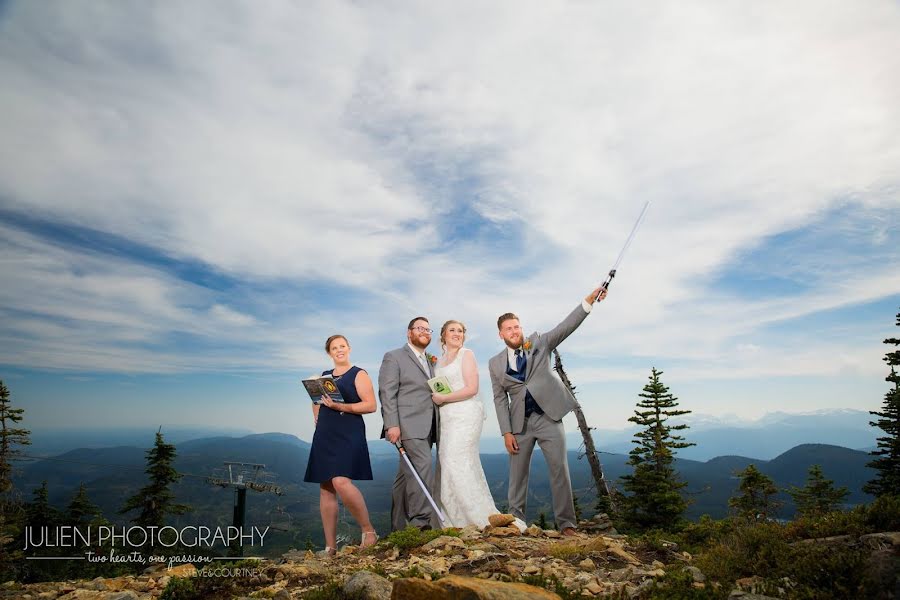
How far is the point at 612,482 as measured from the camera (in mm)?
19844

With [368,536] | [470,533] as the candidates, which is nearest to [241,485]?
[368,536]

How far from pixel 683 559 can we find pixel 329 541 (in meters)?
5.09

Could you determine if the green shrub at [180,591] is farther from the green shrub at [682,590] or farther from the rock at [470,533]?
the green shrub at [682,590]

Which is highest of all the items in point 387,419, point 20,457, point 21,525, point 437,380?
point 437,380

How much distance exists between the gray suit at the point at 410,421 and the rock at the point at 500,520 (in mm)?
1210

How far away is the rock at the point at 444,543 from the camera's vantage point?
6.53m

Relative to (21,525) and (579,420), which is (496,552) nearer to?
(579,420)

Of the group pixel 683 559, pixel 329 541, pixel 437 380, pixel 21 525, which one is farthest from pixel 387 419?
pixel 21 525

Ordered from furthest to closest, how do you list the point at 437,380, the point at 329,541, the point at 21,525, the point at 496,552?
the point at 21,525
the point at 437,380
the point at 329,541
the point at 496,552

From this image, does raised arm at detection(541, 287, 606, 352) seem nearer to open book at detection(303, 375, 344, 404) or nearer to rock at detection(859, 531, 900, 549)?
open book at detection(303, 375, 344, 404)

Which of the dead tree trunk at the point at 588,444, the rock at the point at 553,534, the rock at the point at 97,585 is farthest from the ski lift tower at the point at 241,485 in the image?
the dead tree trunk at the point at 588,444

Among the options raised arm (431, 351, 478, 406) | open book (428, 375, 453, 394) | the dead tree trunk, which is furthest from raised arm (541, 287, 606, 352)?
the dead tree trunk

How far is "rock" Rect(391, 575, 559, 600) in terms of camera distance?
13.0ft

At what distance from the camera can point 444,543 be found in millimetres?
6641
